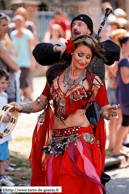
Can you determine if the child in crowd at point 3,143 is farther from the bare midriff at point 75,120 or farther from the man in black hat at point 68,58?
the bare midriff at point 75,120

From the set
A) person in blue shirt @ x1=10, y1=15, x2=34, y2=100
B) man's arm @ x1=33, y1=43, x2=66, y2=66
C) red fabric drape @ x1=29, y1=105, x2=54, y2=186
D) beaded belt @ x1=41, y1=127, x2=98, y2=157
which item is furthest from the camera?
person in blue shirt @ x1=10, y1=15, x2=34, y2=100

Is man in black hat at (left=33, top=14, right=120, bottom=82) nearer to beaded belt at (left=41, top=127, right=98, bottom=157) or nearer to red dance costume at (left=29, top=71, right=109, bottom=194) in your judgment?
red dance costume at (left=29, top=71, right=109, bottom=194)

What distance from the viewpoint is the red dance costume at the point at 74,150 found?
12.4 feet

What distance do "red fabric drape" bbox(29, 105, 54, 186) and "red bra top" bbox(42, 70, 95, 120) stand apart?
37 centimetres

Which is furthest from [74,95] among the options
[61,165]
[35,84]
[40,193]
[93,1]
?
[93,1]

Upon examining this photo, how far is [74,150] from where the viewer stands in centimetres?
389

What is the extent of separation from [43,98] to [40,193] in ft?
3.30

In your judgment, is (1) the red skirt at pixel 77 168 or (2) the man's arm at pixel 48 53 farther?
(2) the man's arm at pixel 48 53

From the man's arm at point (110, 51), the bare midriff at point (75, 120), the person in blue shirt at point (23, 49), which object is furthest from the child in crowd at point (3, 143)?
the person in blue shirt at point (23, 49)

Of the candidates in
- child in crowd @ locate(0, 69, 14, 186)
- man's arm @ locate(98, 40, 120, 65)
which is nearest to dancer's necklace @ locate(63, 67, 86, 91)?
man's arm @ locate(98, 40, 120, 65)

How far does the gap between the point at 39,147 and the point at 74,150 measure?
1.96ft

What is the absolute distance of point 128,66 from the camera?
21.5ft

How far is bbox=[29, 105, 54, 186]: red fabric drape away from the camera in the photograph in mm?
4285

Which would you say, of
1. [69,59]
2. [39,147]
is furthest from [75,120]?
[69,59]
